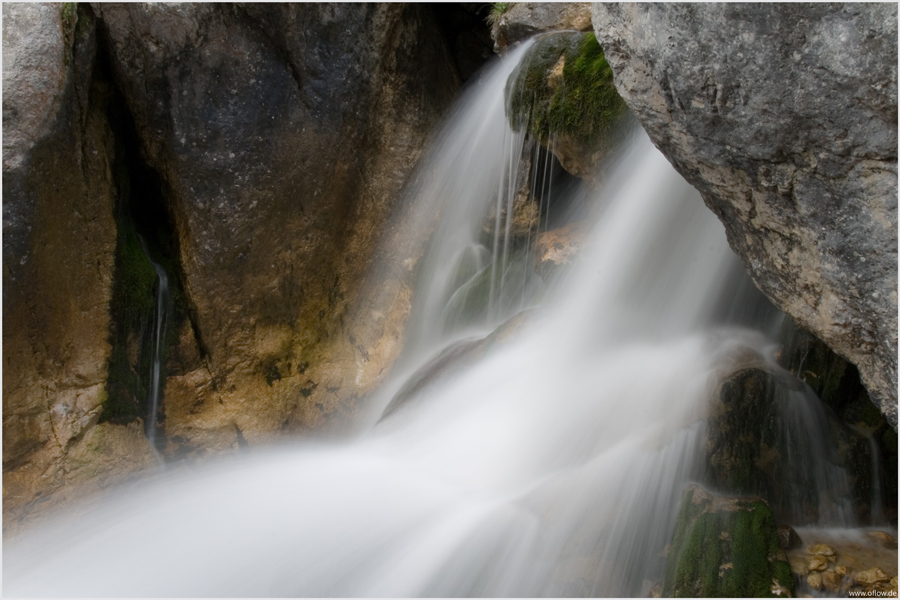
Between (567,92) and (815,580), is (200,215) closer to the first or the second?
(567,92)

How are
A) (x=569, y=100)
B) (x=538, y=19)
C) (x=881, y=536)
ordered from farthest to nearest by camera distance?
(x=538, y=19) → (x=569, y=100) → (x=881, y=536)

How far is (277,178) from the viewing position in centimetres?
616

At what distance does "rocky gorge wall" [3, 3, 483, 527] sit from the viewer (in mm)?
5000

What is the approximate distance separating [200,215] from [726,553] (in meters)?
4.81

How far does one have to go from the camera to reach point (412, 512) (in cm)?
432

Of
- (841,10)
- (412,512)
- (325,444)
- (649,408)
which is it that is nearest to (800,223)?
(841,10)

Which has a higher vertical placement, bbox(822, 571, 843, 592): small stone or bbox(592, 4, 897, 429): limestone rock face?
bbox(592, 4, 897, 429): limestone rock face

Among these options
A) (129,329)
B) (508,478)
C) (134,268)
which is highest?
(134,268)

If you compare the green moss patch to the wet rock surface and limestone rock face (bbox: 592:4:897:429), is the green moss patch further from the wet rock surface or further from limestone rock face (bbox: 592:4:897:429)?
the wet rock surface

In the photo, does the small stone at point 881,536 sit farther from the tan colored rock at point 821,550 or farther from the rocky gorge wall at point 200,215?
the rocky gorge wall at point 200,215

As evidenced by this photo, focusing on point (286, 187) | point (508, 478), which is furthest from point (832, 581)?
point (286, 187)

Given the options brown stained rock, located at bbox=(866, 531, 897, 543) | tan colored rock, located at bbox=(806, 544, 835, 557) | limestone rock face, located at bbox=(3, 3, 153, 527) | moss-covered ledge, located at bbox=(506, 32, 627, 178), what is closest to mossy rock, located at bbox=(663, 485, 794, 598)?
tan colored rock, located at bbox=(806, 544, 835, 557)

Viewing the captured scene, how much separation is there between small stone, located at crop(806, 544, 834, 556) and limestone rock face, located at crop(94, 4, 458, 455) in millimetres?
4177

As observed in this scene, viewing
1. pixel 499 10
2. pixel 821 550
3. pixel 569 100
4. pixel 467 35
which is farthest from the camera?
pixel 467 35
